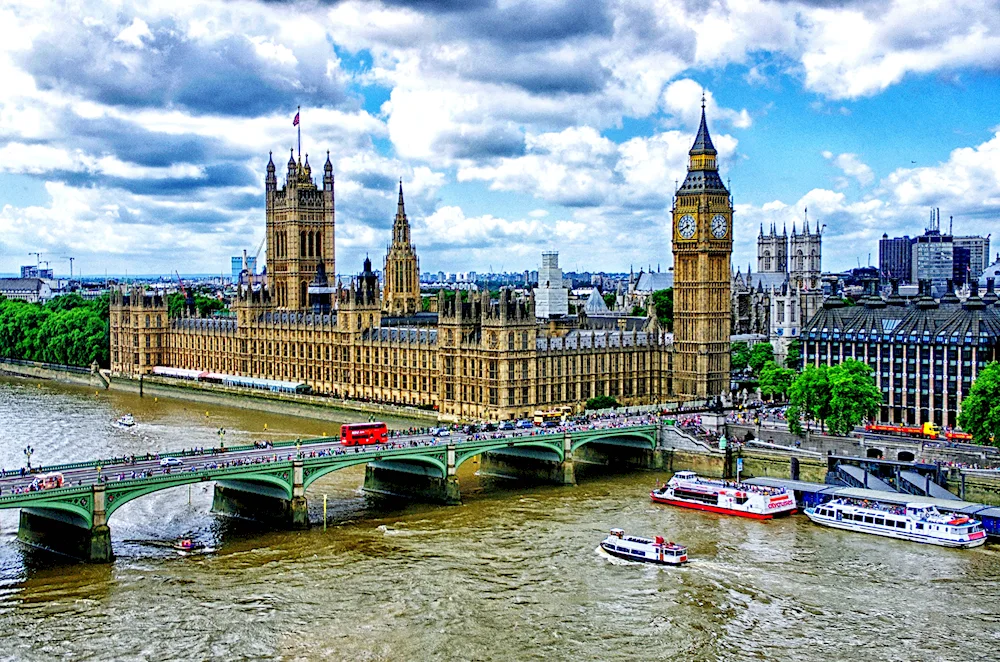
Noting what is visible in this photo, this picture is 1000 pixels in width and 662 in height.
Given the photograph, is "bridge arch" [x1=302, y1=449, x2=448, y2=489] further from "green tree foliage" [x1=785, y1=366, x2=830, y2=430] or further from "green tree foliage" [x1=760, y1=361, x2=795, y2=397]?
"green tree foliage" [x1=760, y1=361, x2=795, y2=397]

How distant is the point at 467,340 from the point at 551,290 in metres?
49.3

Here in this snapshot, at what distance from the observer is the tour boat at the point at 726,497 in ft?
255

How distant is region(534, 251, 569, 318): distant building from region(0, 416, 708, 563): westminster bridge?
60.8m

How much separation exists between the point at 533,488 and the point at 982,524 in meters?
29.0

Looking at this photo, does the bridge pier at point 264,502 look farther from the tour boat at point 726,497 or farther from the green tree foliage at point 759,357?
the green tree foliage at point 759,357

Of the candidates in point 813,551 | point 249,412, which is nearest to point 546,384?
point 249,412

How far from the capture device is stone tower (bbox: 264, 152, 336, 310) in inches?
6471

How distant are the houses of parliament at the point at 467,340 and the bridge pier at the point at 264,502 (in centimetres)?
3739

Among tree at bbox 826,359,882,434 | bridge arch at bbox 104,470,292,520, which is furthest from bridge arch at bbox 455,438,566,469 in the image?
tree at bbox 826,359,882,434

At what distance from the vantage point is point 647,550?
65938 millimetres

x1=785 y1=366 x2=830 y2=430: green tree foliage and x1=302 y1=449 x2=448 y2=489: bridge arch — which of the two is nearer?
x1=302 y1=449 x2=448 y2=489: bridge arch

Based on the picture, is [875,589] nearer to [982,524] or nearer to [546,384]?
[982,524]

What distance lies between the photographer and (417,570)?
211 feet

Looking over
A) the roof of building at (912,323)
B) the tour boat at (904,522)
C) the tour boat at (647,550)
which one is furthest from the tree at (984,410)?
the tour boat at (647,550)
